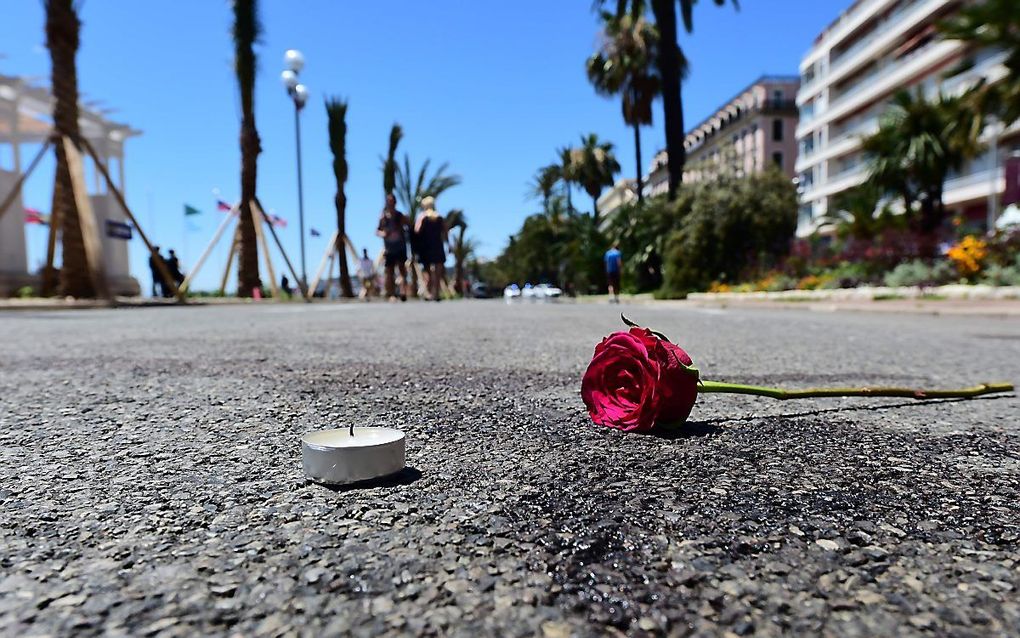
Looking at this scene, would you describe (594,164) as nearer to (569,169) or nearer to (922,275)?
(569,169)

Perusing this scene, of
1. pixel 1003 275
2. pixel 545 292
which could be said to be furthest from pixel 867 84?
pixel 1003 275

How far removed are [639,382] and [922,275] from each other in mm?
11791

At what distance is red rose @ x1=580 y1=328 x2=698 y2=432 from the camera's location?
1254mm

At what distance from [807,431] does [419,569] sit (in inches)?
42.4

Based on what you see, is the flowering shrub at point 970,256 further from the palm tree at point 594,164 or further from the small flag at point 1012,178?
the palm tree at point 594,164

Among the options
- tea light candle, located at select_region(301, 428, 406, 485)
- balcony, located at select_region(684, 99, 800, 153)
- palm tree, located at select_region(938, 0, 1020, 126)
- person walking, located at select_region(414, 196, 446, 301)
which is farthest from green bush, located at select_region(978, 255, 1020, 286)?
balcony, located at select_region(684, 99, 800, 153)

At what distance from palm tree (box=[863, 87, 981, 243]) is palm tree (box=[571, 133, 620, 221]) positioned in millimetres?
20940

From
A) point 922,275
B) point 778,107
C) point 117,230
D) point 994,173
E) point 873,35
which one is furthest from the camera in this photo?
point 778,107

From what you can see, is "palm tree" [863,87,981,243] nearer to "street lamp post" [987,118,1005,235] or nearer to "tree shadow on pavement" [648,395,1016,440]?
"street lamp post" [987,118,1005,235]

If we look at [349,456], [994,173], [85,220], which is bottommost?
[349,456]

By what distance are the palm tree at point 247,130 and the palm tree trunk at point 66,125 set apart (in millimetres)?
5044

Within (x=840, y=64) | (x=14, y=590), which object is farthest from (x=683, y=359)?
(x=840, y=64)

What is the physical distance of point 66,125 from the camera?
38.0 ft

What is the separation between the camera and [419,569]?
0.76 meters
